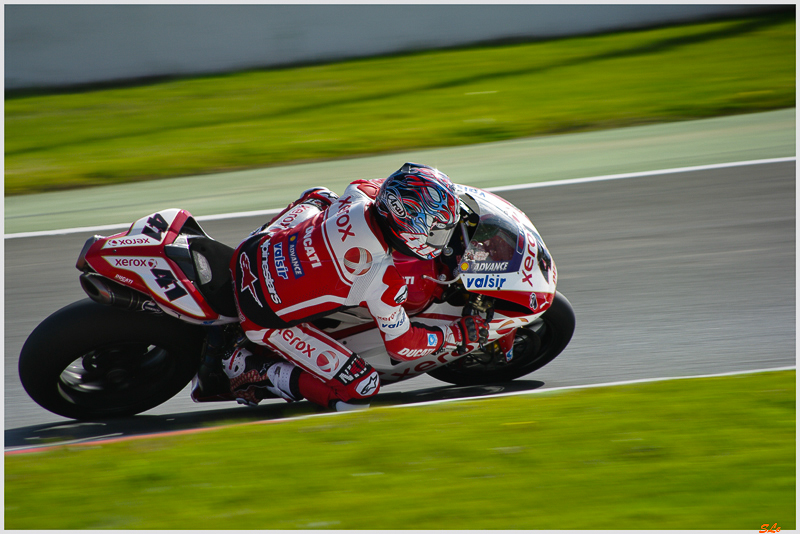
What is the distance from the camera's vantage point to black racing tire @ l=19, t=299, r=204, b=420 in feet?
13.0

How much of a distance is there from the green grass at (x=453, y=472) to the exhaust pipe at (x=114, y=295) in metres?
0.68

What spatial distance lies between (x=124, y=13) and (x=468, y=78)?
4299 mm

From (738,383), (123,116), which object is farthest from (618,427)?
(123,116)

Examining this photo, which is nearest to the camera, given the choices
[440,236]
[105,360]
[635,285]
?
[440,236]

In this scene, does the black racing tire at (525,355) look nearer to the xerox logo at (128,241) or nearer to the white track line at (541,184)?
the xerox logo at (128,241)

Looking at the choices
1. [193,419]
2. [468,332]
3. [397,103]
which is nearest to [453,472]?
[468,332]

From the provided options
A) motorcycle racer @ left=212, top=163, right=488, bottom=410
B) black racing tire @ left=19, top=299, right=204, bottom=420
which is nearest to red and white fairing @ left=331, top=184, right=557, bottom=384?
motorcycle racer @ left=212, top=163, right=488, bottom=410

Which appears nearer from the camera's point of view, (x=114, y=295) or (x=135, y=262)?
(x=114, y=295)

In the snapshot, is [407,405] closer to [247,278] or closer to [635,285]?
[247,278]

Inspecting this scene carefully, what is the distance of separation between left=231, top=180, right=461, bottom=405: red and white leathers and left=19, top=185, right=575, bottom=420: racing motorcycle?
6.0 inches

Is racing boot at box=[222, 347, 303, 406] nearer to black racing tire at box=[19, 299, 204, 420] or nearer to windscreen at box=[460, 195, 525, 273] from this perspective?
black racing tire at box=[19, 299, 204, 420]

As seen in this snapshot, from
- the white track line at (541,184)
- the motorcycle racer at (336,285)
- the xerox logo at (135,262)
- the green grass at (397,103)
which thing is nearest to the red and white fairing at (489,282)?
the motorcycle racer at (336,285)

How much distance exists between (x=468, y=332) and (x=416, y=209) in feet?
2.63

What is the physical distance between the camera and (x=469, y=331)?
4094mm
